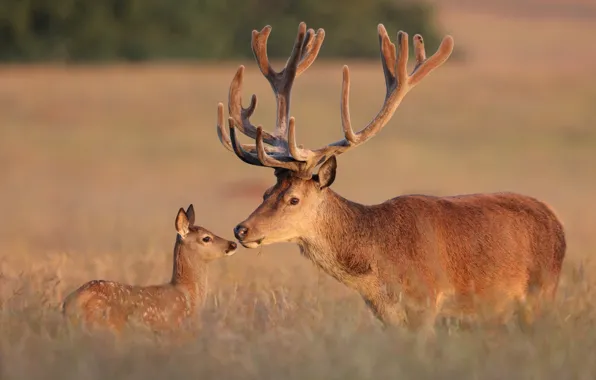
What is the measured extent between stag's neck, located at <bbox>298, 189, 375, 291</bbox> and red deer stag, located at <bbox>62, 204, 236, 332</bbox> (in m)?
0.83

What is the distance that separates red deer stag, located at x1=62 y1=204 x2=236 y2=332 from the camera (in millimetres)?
8258

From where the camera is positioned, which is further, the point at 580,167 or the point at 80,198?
the point at 580,167

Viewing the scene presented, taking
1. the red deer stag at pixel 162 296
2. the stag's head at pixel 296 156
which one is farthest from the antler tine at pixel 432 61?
the red deer stag at pixel 162 296

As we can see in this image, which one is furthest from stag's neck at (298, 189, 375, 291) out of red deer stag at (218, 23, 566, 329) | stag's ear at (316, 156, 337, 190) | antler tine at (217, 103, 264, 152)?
antler tine at (217, 103, 264, 152)

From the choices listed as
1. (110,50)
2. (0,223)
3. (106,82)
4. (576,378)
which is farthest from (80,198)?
(110,50)

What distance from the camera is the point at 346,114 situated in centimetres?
896

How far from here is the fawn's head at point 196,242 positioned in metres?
9.45

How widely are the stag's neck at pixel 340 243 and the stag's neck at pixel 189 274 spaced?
83cm

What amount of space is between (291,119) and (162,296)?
1.41 meters

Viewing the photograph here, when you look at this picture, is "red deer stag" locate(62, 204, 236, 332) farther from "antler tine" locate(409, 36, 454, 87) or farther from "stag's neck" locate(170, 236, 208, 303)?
"antler tine" locate(409, 36, 454, 87)

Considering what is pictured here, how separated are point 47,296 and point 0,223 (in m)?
10.6

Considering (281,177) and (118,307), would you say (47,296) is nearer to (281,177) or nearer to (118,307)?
(118,307)

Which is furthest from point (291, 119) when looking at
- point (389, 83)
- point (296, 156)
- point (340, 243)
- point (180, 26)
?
point (180, 26)

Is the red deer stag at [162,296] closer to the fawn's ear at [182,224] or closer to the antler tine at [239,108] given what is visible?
the fawn's ear at [182,224]
